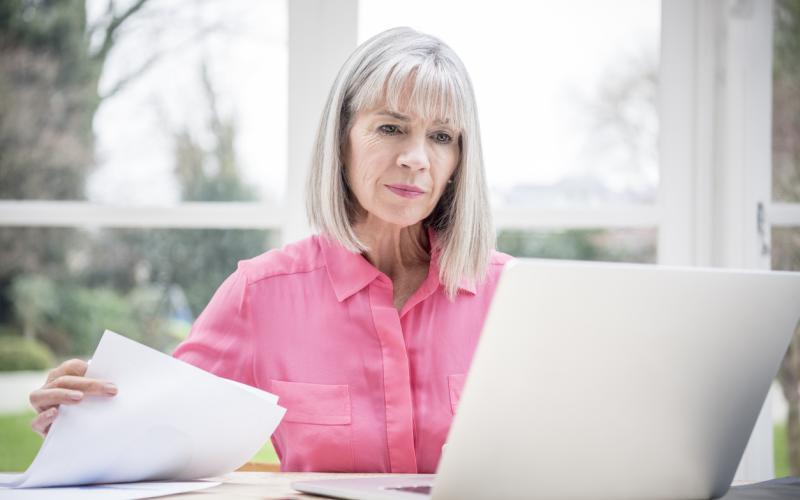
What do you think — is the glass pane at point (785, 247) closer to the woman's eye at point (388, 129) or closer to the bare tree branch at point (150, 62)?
the woman's eye at point (388, 129)

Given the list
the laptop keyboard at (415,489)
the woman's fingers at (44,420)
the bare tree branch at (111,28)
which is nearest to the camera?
the laptop keyboard at (415,489)

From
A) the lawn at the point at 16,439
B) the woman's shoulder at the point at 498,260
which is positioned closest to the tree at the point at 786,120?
the woman's shoulder at the point at 498,260

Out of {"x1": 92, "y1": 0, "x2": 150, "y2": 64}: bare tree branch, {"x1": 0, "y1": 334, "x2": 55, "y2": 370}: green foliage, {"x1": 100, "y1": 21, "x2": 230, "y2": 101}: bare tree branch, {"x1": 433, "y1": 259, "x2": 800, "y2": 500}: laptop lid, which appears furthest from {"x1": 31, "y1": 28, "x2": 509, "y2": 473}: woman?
{"x1": 0, "y1": 334, "x2": 55, "y2": 370}: green foliage

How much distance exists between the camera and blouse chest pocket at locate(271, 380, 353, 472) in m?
1.54

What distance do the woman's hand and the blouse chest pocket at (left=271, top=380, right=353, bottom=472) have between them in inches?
17.2

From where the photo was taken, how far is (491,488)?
2.96ft

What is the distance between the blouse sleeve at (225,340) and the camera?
5.34 feet

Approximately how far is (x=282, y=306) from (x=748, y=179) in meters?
1.41

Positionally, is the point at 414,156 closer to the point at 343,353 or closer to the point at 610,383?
the point at 343,353

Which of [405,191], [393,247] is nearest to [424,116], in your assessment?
[405,191]

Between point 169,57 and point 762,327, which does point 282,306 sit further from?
point 169,57

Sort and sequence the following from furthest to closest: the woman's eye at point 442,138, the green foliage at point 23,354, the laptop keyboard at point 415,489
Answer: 1. the green foliage at point 23,354
2. the woman's eye at point 442,138
3. the laptop keyboard at point 415,489

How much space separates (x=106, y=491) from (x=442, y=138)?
873 mm

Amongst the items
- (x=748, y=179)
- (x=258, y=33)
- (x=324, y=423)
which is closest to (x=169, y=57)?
(x=258, y=33)
